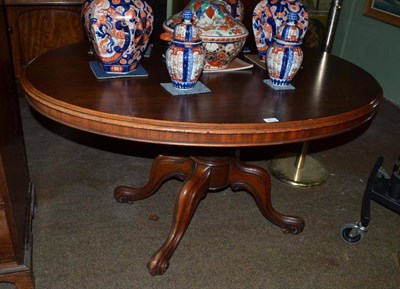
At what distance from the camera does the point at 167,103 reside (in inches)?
49.0

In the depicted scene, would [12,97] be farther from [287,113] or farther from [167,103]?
[287,113]

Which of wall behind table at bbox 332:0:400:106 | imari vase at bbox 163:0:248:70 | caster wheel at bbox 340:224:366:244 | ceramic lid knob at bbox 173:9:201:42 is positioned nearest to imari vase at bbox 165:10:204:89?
ceramic lid knob at bbox 173:9:201:42

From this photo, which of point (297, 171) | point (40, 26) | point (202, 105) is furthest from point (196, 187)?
point (40, 26)

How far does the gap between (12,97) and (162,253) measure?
854 mm

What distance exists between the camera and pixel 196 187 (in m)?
1.69

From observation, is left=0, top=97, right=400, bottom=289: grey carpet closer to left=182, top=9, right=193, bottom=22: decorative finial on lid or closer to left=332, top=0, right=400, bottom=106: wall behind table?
left=182, top=9, right=193, bottom=22: decorative finial on lid

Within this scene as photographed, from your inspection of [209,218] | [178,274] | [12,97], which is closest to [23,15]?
[12,97]

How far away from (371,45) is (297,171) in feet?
6.22

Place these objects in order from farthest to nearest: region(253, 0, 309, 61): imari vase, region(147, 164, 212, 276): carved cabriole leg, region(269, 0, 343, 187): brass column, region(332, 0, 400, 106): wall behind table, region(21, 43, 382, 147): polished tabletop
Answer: region(332, 0, 400, 106): wall behind table, region(269, 0, 343, 187): brass column, region(147, 164, 212, 276): carved cabriole leg, region(253, 0, 309, 61): imari vase, region(21, 43, 382, 147): polished tabletop

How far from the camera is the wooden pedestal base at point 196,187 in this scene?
1675mm

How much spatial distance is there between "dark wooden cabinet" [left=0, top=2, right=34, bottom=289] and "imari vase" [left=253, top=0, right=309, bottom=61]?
0.96 metres

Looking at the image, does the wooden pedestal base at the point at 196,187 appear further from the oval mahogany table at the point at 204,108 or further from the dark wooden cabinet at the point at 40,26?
the dark wooden cabinet at the point at 40,26

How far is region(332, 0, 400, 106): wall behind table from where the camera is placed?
344 centimetres

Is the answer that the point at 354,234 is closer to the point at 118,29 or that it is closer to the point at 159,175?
the point at 159,175
